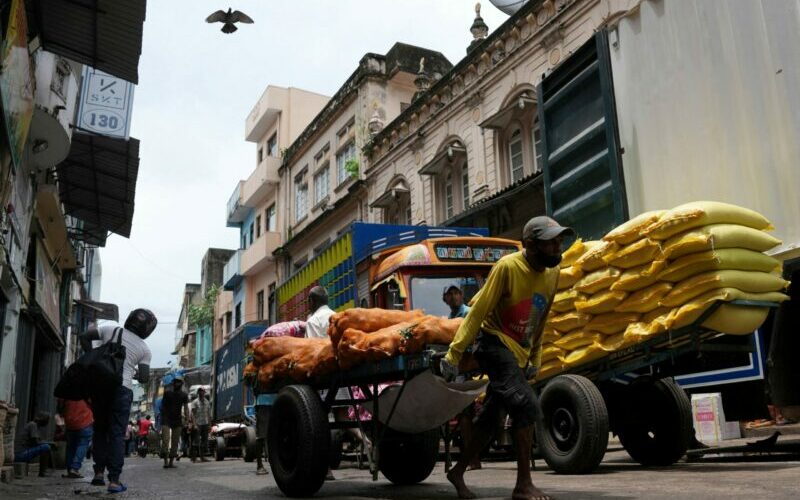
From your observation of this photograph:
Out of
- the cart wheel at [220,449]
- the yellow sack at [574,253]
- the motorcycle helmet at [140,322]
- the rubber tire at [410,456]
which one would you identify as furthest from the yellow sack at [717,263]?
the cart wheel at [220,449]

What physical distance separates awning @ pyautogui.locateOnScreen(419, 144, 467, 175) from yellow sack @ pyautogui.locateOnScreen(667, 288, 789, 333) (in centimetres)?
1379

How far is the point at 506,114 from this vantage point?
1698cm

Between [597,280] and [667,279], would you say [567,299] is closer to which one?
[597,280]

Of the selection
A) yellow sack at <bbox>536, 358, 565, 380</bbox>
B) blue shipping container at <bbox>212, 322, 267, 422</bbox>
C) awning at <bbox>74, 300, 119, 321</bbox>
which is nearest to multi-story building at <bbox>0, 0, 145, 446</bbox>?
blue shipping container at <bbox>212, 322, 267, 422</bbox>

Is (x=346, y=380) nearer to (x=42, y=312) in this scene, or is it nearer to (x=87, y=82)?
(x=42, y=312)

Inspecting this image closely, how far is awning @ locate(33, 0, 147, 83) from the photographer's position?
10406mm

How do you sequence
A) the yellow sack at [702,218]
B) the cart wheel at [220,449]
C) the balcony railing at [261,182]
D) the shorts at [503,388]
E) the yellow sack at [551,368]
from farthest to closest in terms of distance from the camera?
the balcony railing at [261,182] → the cart wheel at [220,449] → the yellow sack at [551,368] → the yellow sack at [702,218] → the shorts at [503,388]

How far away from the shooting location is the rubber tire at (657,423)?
21.5ft

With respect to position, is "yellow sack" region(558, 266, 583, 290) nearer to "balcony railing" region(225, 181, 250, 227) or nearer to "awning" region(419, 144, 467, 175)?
"awning" region(419, 144, 467, 175)

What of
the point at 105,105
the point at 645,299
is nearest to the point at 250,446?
the point at 105,105

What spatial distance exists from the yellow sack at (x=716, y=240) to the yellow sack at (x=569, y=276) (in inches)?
42.1

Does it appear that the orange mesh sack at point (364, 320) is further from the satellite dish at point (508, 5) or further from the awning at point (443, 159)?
the satellite dish at point (508, 5)

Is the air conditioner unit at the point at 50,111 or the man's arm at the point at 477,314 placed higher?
the air conditioner unit at the point at 50,111

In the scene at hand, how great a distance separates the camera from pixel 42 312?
14.5 m
